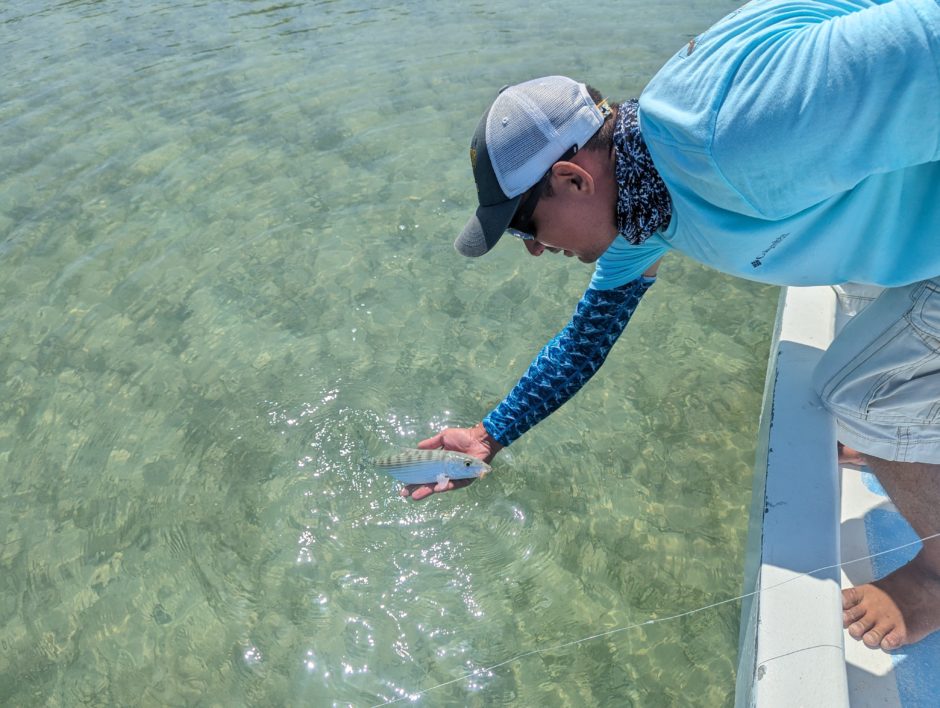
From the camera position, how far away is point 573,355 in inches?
121

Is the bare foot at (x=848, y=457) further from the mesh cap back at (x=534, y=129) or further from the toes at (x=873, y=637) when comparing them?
the mesh cap back at (x=534, y=129)

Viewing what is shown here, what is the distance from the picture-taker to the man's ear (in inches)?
84.0

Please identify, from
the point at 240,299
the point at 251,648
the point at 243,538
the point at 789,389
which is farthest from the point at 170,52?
the point at 789,389

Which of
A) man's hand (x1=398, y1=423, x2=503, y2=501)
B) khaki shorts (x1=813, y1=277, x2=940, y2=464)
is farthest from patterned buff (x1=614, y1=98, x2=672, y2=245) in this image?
man's hand (x1=398, y1=423, x2=503, y2=501)

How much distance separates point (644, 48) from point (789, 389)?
696 centimetres

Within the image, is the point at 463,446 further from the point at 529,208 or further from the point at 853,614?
the point at 853,614

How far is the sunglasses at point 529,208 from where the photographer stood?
2.15 meters

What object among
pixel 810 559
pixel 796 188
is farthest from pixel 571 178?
pixel 810 559

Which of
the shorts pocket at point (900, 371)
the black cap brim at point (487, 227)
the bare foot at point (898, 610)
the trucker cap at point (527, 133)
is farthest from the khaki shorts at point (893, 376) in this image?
the black cap brim at point (487, 227)

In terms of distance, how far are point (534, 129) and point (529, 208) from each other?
0.83 ft

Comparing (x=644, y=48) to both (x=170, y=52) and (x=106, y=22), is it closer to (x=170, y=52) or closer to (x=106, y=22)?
(x=170, y=52)

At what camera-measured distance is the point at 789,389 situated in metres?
3.05

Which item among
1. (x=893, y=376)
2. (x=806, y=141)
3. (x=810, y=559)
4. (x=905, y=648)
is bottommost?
(x=905, y=648)

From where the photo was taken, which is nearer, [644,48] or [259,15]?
[644,48]
